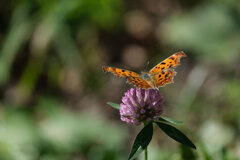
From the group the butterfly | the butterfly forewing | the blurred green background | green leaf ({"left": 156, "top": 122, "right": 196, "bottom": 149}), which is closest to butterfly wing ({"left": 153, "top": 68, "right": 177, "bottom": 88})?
the butterfly

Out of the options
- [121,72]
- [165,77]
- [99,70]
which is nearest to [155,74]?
[165,77]

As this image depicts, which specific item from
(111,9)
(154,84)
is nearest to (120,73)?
(154,84)

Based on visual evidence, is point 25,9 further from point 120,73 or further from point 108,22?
point 120,73

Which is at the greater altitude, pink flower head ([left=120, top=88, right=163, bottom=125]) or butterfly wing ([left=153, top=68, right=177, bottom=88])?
butterfly wing ([left=153, top=68, right=177, bottom=88])

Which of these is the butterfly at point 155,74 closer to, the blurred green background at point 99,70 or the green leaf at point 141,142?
the green leaf at point 141,142

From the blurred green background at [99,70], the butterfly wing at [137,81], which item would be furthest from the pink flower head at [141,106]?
the blurred green background at [99,70]

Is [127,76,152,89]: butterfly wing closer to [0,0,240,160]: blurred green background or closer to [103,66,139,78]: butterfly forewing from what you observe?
[103,66,139,78]: butterfly forewing
